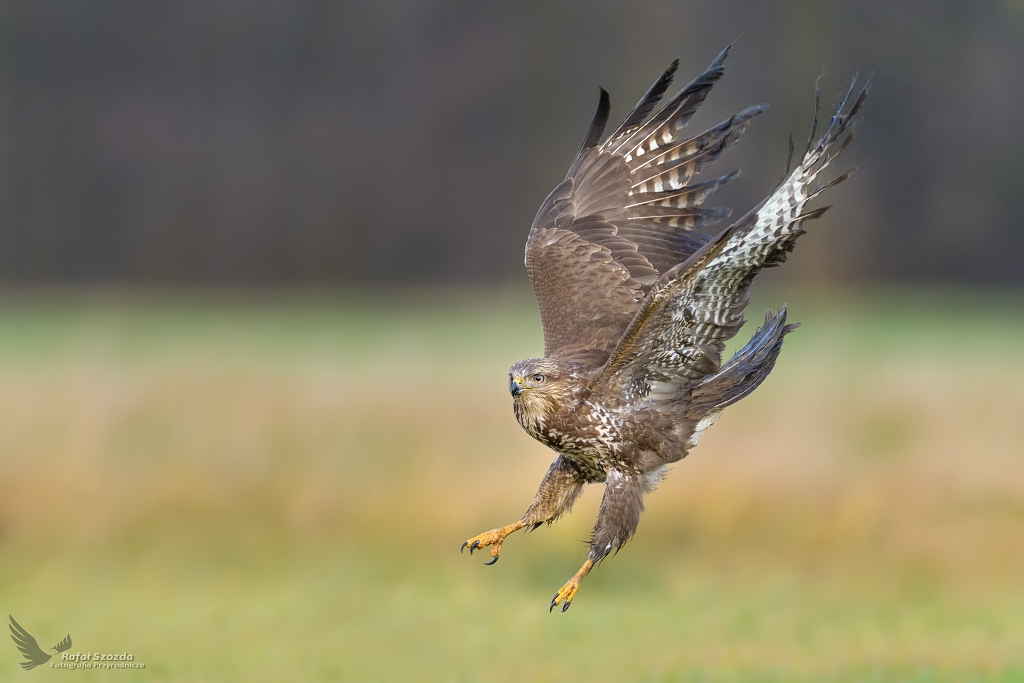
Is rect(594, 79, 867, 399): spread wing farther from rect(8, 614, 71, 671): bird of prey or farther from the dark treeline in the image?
the dark treeline

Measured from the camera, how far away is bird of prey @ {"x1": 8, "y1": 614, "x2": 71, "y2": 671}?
8.04 meters

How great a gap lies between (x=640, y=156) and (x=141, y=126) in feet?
101

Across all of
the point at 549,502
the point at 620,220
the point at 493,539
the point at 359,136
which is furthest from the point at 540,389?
the point at 359,136

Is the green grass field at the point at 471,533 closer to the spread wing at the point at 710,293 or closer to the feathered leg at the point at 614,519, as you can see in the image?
the feathered leg at the point at 614,519

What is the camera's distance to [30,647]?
8.27 m

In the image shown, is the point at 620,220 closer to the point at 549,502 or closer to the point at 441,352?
the point at 549,502

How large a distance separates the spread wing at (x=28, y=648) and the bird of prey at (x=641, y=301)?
11.7ft

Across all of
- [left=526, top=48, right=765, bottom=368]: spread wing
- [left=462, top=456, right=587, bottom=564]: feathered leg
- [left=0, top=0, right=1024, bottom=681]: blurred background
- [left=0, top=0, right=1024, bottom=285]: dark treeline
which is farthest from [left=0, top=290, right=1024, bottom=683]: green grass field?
[left=0, top=0, right=1024, bottom=285]: dark treeline

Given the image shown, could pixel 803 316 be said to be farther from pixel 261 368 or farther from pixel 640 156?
pixel 640 156

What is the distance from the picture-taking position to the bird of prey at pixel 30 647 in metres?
8.04

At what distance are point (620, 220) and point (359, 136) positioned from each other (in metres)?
31.5

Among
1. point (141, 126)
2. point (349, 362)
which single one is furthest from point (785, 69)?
point (141, 126)

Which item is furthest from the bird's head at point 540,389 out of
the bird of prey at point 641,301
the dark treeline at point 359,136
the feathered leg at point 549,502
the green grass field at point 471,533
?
the dark treeline at point 359,136

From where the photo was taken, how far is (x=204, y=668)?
799 centimetres
